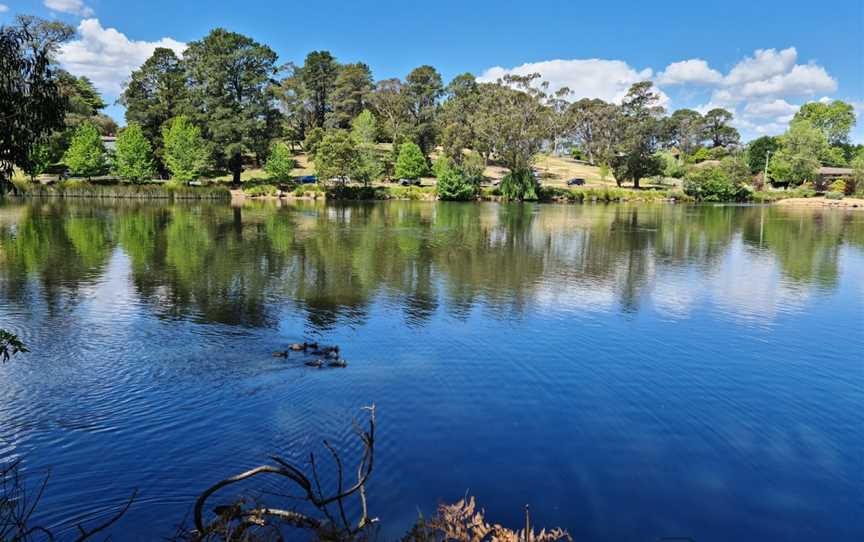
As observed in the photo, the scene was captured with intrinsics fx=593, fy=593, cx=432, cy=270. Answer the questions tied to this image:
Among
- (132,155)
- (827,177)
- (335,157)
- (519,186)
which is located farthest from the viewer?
(827,177)

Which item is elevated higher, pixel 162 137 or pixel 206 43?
pixel 206 43

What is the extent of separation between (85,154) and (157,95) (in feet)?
58.7

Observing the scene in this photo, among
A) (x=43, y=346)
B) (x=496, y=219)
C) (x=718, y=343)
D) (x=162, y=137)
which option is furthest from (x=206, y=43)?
(x=718, y=343)

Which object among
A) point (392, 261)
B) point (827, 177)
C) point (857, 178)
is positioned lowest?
point (392, 261)

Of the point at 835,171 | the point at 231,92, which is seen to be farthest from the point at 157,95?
the point at 835,171

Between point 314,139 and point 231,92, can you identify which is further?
point 314,139

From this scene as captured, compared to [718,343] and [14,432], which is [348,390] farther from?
[718,343]

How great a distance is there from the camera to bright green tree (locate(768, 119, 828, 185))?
120m

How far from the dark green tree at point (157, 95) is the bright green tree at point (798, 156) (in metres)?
118

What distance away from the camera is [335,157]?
303 feet

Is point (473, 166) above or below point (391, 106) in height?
below

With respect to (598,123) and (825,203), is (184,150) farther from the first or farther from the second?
(825,203)

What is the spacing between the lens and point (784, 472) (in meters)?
11.2

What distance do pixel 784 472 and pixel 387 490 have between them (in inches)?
294
